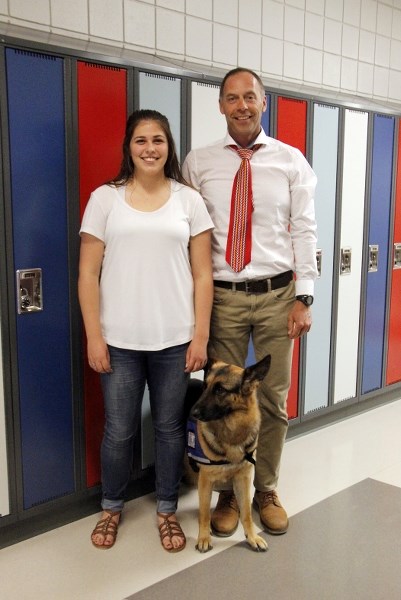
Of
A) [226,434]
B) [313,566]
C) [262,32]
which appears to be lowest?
[313,566]

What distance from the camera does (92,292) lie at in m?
2.20

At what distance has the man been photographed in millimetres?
2391

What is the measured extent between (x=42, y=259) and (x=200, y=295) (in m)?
0.64

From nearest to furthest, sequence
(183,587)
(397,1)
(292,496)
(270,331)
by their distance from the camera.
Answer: (183,587) → (270,331) → (292,496) → (397,1)

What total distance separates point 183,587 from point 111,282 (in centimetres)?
113

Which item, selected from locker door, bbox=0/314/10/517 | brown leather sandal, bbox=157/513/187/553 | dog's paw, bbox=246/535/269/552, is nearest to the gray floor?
dog's paw, bbox=246/535/269/552

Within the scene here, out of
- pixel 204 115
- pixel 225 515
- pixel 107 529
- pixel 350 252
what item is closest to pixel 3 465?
pixel 107 529

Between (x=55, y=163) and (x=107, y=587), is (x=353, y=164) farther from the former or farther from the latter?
(x=107, y=587)

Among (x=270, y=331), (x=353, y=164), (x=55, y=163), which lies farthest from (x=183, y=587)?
(x=353, y=164)

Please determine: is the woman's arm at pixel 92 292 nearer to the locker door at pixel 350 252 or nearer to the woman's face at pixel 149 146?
the woman's face at pixel 149 146

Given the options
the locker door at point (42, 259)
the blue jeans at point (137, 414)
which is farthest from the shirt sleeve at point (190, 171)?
the blue jeans at point (137, 414)

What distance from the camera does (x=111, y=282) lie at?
86.7 inches

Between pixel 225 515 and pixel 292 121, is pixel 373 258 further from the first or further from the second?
pixel 225 515

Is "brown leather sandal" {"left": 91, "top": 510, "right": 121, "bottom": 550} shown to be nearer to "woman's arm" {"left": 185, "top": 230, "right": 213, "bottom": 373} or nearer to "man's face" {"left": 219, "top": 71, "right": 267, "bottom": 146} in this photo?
"woman's arm" {"left": 185, "top": 230, "right": 213, "bottom": 373}
